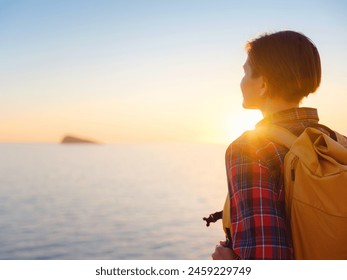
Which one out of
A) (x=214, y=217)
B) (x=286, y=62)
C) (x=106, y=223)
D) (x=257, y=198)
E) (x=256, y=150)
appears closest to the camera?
(x=257, y=198)

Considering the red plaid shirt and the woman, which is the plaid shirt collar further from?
the red plaid shirt

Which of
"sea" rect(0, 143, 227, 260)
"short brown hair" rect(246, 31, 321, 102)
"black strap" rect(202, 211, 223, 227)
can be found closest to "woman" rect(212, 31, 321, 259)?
"short brown hair" rect(246, 31, 321, 102)

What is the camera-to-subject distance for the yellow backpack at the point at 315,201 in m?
1.80

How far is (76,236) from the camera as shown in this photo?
69.5 ft

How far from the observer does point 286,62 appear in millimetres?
2094

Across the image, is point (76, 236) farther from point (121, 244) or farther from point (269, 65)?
point (269, 65)

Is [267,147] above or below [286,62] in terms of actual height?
below

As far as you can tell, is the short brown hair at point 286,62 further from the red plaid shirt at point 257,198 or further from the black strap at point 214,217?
the black strap at point 214,217

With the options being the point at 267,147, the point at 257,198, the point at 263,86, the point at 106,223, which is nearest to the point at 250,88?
the point at 263,86

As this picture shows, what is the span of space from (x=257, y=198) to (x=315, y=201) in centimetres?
26

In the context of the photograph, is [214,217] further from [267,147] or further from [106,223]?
[106,223]

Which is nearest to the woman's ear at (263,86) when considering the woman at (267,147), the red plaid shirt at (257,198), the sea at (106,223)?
the woman at (267,147)

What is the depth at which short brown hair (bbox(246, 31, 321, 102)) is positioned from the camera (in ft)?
6.89
